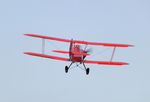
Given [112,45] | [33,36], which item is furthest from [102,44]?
[33,36]

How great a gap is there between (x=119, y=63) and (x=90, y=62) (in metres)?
3.33

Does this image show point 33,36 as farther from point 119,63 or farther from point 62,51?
point 119,63

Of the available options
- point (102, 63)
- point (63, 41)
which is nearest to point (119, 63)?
point (102, 63)

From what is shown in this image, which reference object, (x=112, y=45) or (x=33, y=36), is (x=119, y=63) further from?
(x=33, y=36)

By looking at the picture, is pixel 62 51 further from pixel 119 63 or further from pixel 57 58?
pixel 119 63

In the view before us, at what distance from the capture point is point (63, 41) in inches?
3022

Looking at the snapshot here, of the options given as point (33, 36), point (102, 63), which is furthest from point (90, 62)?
point (33, 36)

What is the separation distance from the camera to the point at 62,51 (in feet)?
252

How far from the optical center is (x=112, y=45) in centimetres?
7712

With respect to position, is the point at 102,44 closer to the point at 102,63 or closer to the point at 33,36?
the point at 102,63

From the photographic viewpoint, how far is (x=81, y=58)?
7450 centimetres

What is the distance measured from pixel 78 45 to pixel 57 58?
329 centimetres

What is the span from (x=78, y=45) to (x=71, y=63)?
2.40 meters

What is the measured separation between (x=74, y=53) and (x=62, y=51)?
325 cm
